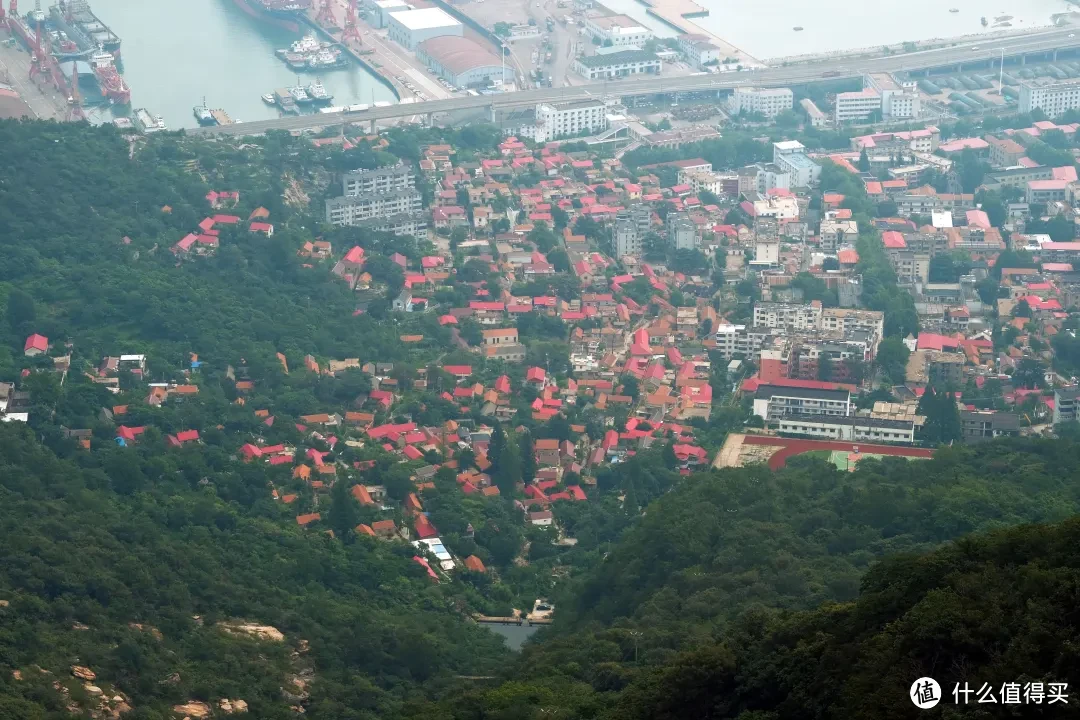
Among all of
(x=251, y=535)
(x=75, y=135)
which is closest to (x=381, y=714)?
(x=251, y=535)

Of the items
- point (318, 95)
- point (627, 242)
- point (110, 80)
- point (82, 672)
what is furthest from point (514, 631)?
point (110, 80)

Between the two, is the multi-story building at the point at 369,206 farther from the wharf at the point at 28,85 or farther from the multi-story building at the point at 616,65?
the multi-story building at the point at 616,65

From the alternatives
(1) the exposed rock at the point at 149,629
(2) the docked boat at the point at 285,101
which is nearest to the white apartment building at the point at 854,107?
(2) the docked boat at the point at 285,101

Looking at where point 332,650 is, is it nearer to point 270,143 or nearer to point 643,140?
point 270,143

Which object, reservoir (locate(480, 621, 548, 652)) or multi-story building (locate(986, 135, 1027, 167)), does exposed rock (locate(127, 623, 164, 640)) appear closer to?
reservoir (locate(480, 621, 548, 652))

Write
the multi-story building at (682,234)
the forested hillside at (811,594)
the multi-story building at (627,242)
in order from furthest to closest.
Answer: the multi-story building at (627,242) → the multi-story building at (682,234) → the forested hillside at (811,594)

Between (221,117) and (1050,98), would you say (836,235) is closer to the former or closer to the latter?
(1050,98)

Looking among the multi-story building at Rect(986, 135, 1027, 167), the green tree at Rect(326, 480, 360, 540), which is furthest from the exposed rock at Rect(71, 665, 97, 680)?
the multi-story building at Rect(986, 135, 1027, 167)
